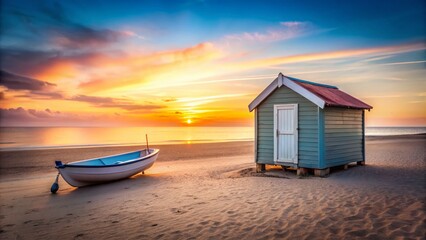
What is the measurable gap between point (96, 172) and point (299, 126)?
754 cm

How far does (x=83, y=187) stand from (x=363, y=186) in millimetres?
9451

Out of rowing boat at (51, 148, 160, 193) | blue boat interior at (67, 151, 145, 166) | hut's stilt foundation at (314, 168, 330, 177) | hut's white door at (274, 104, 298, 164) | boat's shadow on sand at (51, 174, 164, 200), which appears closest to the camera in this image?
boat's shadow on sand at (51, 174, 164, 200)

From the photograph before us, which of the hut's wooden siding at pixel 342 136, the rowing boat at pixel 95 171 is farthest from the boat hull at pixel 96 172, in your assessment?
the hut's wooden siding at pixel 342 136

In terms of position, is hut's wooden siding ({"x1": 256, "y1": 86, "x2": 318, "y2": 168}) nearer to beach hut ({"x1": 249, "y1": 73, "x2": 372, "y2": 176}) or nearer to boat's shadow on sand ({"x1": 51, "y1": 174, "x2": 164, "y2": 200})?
beach hut ({"x1": 249, "y1": 73, "x2": 372, "y2": 176})

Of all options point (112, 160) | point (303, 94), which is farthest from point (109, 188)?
point (303, 94)

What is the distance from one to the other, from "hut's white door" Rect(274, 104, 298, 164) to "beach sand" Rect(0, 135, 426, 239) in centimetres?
68

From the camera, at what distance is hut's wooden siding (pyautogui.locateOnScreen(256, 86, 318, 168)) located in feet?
34.0

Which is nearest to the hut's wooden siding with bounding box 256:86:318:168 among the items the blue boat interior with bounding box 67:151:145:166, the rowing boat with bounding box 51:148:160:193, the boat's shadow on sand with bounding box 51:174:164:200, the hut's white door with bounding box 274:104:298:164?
the hut's white door with bounding box 274:104:298:164

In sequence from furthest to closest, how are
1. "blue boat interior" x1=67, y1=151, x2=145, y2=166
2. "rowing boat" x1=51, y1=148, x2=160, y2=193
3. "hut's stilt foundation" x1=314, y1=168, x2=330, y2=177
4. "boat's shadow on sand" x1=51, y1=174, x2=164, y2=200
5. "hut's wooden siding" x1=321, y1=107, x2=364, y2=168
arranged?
"blue boat interior" x1=67, y1=151, x2=145, y2=166 < "hut's wooden siding" x1=321, y1=107, x2=364, y2=168 < "hut's stilt foundation" x1=314, y1=168, x2=330, y2=177 < "rowing boat" x1=51, y1=148, x2=160, y2=193 < "boat's shadow on sand" x1=51, y1=174, x2=164, y2=200

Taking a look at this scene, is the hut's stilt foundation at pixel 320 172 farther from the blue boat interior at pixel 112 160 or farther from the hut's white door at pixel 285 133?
the blue boat interior at pixel 112 160

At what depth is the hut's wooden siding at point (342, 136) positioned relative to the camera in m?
10.6

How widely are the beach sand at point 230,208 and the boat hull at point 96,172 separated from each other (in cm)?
33

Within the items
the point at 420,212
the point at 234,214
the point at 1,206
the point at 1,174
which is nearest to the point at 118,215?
the point at 234,214

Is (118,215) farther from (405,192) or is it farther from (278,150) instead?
(405,192)
